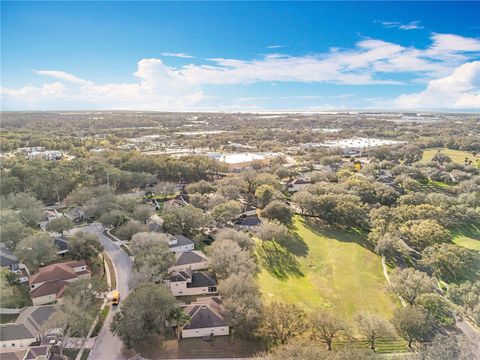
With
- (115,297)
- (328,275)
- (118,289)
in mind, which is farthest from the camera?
(328,275)

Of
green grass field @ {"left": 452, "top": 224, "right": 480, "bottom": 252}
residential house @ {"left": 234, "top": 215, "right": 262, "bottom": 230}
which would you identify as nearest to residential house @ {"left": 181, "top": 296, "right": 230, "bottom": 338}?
residential house @ {"left": 234, "top": 215, "right": 262, "bottom": 230}

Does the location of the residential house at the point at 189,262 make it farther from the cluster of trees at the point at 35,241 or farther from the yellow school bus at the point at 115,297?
the cluster of trees at the point at 35,241

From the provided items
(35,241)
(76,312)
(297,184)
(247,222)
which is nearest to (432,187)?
(297,184)

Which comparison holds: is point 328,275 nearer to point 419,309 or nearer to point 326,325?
point 419,309

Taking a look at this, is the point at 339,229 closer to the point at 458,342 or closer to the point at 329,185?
the point at 329,185

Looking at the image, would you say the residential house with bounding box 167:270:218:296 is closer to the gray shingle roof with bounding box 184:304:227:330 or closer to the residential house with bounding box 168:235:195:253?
the gray shingle roof with bounding box 184:304:227:330

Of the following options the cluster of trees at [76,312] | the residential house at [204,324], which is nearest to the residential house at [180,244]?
the cluster of trees at [76,312]

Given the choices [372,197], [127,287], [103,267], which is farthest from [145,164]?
[372,197]
